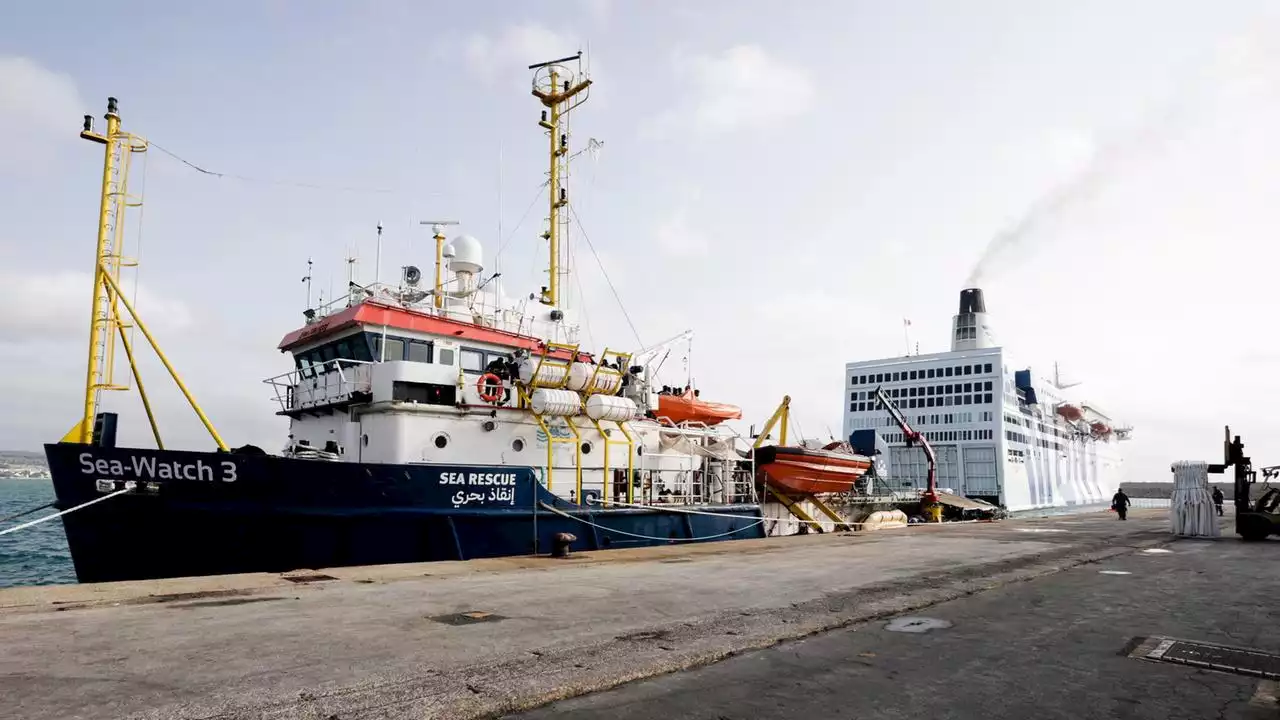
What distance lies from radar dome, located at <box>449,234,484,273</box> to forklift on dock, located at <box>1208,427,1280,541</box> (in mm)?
20070

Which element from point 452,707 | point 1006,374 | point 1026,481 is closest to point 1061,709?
point 452,707

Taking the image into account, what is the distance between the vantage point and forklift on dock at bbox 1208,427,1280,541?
18.5 meters

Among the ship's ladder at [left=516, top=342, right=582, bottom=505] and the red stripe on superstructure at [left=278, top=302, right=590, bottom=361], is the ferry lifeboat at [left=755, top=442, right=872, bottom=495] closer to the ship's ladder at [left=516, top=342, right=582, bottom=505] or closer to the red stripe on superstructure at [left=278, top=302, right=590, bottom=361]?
the ship's ladder at [left=516, top=342, right=582, bottom=505]

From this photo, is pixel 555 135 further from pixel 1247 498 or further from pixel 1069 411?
pixel 1069 411

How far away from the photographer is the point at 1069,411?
6988cm

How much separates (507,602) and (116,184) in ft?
31.7

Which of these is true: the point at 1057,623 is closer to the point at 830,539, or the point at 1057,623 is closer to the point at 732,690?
the point at 732,690

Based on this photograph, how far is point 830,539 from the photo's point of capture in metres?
18.3

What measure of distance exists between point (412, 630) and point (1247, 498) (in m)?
22.9

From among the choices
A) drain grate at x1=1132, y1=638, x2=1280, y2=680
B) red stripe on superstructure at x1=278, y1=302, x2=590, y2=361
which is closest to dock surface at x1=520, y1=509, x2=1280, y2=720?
drain grate at x1=1132, y1=638, x2=1280, y2=680

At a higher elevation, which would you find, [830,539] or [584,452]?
[584,452]

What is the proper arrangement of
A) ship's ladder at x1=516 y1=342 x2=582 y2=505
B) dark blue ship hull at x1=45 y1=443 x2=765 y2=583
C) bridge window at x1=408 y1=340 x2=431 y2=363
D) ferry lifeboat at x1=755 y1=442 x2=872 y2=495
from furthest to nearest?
Result: ferry lifeboat at x1=755 y1=442 x2=872 y2=495
bridge window at x1=408 y1=340 x2=431 y2=363
ship's ladder at x1=516 y1=342 x2=582 y2=505
dark blue ship hull at x1=45 y1=443 x2=765 y2=583

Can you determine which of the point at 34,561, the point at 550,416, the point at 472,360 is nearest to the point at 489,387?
the point at 472,360

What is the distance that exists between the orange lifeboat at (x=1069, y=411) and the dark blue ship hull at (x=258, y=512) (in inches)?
2797
